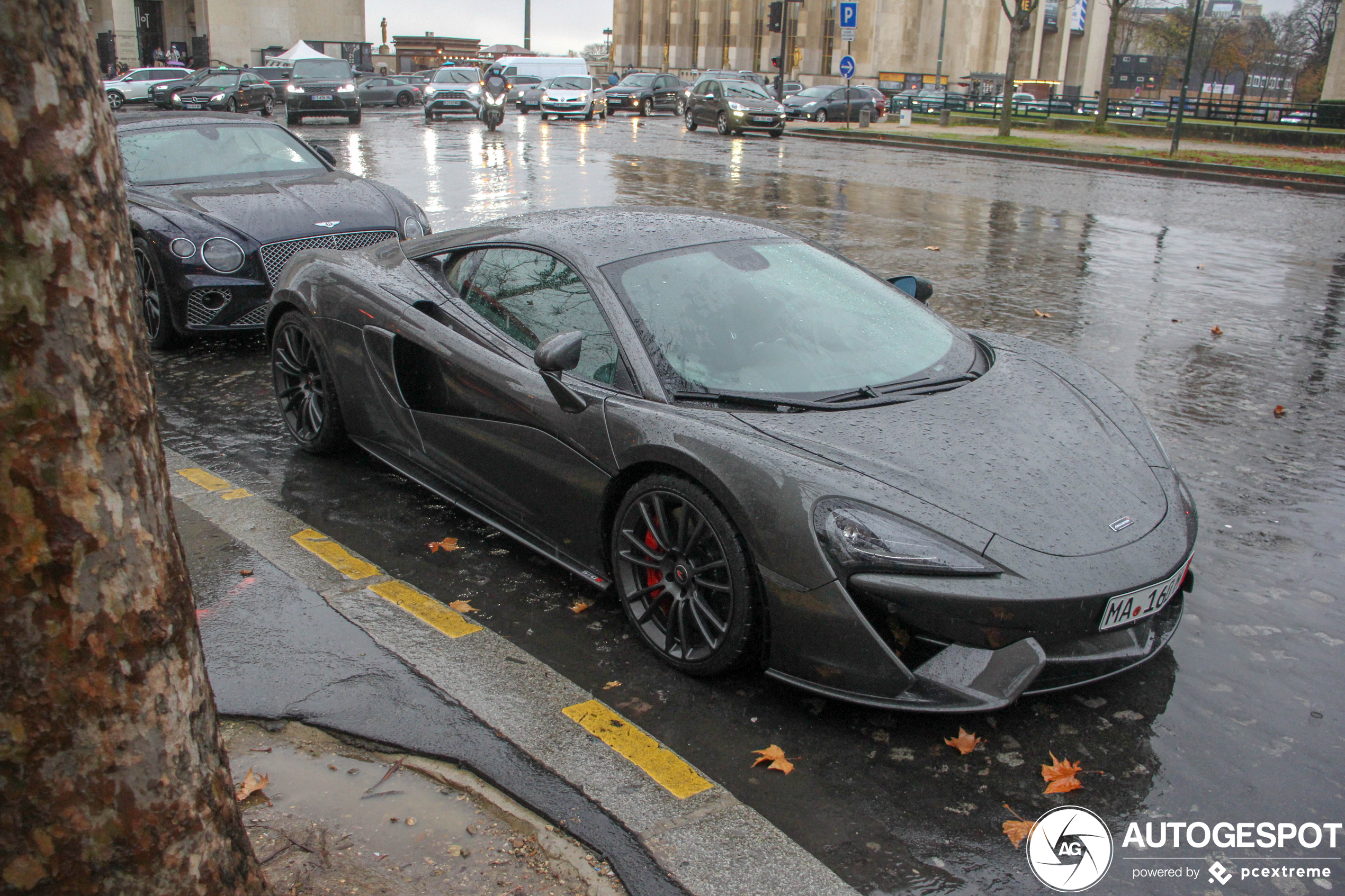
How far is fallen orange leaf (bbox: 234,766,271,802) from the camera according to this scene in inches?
109

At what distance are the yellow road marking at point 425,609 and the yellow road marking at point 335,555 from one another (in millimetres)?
138

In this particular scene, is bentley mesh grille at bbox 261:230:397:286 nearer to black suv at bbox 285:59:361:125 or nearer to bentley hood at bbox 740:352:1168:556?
bentley hood at bbox 740:352:1168:556

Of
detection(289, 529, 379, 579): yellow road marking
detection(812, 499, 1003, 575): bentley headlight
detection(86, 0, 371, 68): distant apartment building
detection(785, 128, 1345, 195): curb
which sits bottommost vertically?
detection(289, 529, 379, 579): yellow road marking

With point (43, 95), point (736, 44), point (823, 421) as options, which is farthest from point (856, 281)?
point (736, 44)

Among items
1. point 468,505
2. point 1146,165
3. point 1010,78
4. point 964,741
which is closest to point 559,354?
point 468,505

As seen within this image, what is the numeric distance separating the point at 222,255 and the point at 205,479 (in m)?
2.26

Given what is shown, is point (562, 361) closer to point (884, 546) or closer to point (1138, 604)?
point (884, 546)

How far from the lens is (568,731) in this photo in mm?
3102

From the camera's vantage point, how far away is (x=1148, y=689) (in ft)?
11.0

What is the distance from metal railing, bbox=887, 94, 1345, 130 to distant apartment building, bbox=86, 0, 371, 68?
37003mm

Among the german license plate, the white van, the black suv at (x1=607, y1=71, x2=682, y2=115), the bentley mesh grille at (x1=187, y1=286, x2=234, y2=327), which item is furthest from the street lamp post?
the black suv at (x1=607, y1=71, x2=682, y2=115)

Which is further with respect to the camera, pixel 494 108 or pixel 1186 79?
pixel 494 108

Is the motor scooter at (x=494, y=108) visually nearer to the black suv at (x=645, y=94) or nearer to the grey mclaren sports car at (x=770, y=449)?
the black suv at (x=645, y=94)

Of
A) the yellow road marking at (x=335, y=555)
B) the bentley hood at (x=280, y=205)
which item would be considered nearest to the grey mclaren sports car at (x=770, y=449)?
the yellow road marking at (x=335, y=555)
